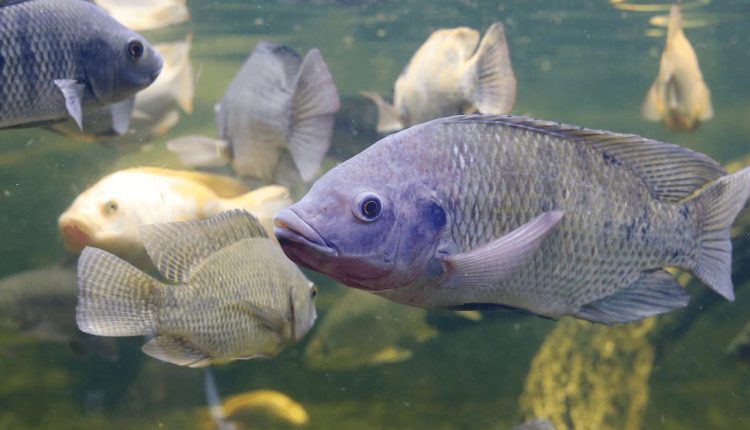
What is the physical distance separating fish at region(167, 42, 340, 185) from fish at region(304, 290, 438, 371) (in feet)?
4.64

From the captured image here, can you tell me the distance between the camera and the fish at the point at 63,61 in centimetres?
229

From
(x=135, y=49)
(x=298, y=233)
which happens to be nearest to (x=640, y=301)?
(x=298, y=233)

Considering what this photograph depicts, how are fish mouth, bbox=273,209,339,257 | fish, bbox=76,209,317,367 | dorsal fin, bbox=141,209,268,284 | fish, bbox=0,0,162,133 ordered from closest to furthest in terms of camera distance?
fish mouth, bbox=273,209,339,257 < fish, bbox=0,0,162,133 < fish, bbox=76,209,317,367 < dorsal fin, bbox=141,209,268,284

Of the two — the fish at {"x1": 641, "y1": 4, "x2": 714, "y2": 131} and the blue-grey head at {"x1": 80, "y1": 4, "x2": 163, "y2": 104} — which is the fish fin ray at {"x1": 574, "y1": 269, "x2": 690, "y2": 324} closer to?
the blue-grey head at {"x1": 80, "y1": 4, "x2": 163, "y2": 104}

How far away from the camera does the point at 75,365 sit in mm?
5383

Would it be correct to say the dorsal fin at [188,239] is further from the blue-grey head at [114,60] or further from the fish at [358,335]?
the fish at [358,335]

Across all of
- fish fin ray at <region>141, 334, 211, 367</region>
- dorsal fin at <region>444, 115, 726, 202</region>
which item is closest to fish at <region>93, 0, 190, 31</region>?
fish fin ray at <region>141, 334, 211, 367</region>

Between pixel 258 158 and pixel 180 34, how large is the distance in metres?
6.37

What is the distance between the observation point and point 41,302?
4621mm

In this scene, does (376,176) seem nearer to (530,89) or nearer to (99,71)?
(99,71)

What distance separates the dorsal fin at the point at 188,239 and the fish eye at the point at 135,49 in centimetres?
72

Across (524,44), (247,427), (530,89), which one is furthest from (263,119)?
(530,89)

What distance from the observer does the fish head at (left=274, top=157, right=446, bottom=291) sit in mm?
1780

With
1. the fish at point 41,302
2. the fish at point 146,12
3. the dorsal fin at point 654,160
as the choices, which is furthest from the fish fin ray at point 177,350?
the fish at point 146,12
